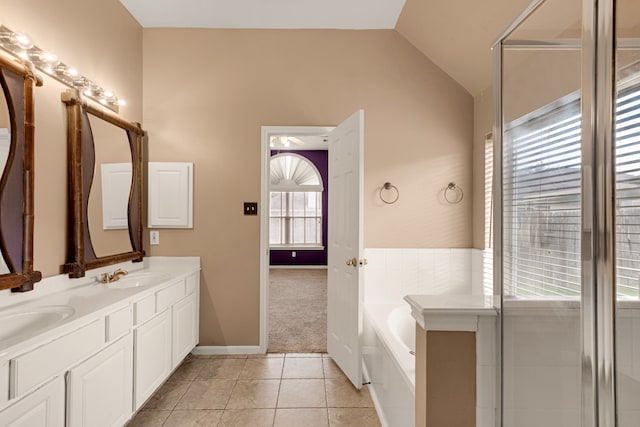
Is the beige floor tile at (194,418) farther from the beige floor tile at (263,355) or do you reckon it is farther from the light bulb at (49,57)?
the light bulb at (49,57)

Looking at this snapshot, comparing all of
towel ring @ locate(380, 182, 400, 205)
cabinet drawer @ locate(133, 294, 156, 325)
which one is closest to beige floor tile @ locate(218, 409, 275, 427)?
cabinet drawer @ locate(133, 294, 156, 325)

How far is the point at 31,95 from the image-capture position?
1.77 meters

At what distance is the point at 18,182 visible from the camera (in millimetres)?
1710

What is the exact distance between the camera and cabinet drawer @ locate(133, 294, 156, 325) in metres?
2.03

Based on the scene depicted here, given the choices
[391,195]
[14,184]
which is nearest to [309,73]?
[391,195]

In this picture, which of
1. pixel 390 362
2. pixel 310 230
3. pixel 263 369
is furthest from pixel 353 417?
pixel 310 230

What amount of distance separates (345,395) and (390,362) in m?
0.73

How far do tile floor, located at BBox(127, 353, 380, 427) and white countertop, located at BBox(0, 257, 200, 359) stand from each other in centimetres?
81

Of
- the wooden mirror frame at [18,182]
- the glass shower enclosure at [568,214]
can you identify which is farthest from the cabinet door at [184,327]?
the glass shower enclosure at [568,214]

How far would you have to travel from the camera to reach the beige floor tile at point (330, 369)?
2.75m

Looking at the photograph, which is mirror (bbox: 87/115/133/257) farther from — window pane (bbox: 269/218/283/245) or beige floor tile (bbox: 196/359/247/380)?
window pane (bbox: 269/218/283/245)

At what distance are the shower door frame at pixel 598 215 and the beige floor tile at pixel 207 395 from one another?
217cm

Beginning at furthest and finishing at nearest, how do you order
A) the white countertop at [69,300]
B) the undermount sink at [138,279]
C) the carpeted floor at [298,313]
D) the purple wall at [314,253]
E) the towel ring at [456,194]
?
the purple wall at [314,253] < the carpeted floor at [298,313] < the towel ring at [456,194] < the undermount sink at [138,279] < the white countertop at [69,300]

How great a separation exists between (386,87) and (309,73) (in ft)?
2.39
